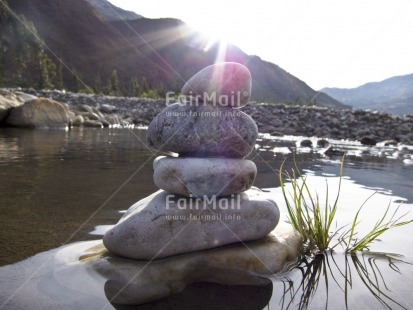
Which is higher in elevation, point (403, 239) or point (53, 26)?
point (53, 26)

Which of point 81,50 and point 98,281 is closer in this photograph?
point 98,281

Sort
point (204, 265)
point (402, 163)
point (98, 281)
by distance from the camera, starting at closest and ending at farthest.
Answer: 1. point (98, 281)
2. point (204, 265)
3. point (402, 163)

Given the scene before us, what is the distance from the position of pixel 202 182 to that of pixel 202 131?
1.78 feet

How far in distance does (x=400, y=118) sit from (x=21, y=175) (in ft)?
86.3

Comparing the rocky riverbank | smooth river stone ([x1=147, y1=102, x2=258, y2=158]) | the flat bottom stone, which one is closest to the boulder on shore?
the rocky riverbank

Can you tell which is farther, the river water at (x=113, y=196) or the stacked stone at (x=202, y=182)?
the stacked stone at (x=202, y=182)

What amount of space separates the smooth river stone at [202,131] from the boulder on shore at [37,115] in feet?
64.7

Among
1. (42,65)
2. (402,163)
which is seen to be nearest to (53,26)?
(42,65)

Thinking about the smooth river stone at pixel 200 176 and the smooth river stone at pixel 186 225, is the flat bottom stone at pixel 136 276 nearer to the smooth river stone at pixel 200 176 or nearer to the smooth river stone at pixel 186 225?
the smooth river stone at pixel 186 225

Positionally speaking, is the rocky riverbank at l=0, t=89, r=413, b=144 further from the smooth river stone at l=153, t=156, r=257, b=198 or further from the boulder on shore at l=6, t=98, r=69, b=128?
the smooth river stone at l=153, t=156, r=257, b=198

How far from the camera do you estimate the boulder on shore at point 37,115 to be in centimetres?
2164

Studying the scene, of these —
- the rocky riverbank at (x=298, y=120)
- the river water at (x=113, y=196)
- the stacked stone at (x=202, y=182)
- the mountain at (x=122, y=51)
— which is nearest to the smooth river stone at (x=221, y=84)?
the stacked stone at (x=202, y=182)

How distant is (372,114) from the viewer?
2794cm

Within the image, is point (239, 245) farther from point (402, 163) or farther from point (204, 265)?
point (402, 163)
